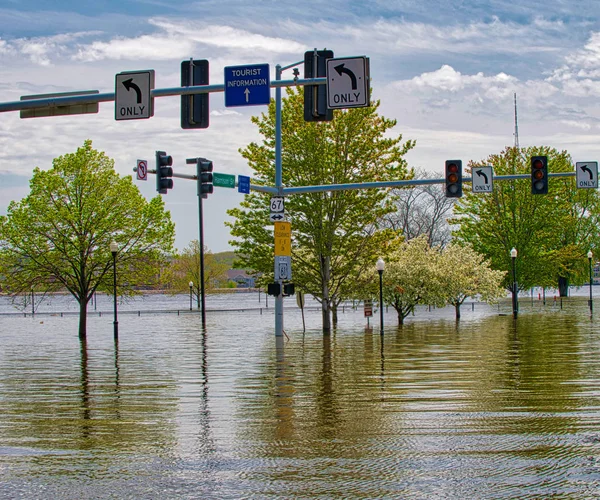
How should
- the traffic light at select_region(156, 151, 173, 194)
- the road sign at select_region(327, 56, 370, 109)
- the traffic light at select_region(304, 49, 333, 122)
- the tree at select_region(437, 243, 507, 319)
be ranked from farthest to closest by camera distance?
the tree at select_region(437, 243, 507, 319), the traffic light at select_region(156, 151, 173, 194), the traffic light at select_region(304, 49, 333, 122), the road sign at select_region(327, 56, 370, 109)

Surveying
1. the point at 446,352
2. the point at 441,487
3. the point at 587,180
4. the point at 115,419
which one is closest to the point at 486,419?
the point at 441,487

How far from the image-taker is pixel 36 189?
40.1 metres

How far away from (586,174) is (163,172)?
13531mm

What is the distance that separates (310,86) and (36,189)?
2917cm

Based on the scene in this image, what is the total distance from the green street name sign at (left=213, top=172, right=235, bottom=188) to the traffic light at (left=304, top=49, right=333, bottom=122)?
10.3 metres

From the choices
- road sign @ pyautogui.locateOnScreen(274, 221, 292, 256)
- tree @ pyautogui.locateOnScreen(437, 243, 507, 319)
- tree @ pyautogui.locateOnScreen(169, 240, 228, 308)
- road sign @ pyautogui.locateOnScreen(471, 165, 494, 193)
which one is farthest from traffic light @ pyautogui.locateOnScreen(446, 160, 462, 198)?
tree @ pyautogui.locateOnScreen(169, 240, 228, 308)

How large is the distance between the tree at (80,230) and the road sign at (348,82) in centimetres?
2795

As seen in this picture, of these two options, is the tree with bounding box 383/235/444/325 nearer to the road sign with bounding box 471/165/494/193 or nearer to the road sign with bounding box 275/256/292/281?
the road sign with bounding box 275/256/292/281

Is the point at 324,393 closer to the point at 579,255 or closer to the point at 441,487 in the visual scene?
the point at 441,487

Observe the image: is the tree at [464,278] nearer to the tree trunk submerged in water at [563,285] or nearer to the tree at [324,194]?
the tree at [324,194]

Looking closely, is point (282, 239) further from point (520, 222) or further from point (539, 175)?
point (520, 222)

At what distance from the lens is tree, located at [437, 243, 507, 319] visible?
4247 centimetres

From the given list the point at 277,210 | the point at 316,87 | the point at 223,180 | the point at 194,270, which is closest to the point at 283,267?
the point at 277,210

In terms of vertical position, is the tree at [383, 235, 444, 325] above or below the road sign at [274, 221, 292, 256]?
below
